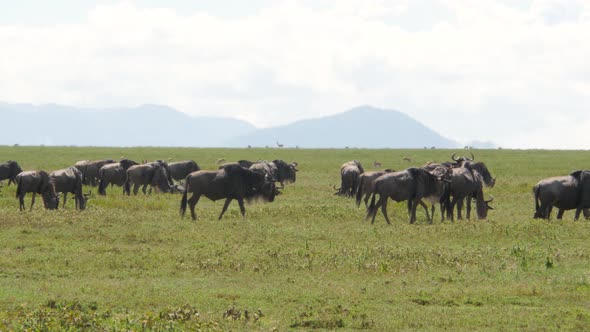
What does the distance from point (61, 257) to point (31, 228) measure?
18.0ft

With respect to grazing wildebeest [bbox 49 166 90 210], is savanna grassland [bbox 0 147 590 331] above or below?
below

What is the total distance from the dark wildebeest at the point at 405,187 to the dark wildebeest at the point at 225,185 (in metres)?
4.63

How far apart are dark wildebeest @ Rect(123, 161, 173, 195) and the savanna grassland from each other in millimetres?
9805

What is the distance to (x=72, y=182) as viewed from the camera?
32.7m

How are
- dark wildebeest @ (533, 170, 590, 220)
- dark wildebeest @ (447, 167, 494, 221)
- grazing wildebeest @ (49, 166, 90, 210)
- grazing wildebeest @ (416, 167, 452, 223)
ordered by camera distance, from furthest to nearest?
grazing wildebeest @ (49, 166, 90, 210), dark wildebeest @ (447, 167, 494, 221), grazing wildebeest @ (416, 167, 452, 223), dark wildebeest @ (533, 170, 590, 220)


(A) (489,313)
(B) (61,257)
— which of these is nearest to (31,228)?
(B) (61,257)

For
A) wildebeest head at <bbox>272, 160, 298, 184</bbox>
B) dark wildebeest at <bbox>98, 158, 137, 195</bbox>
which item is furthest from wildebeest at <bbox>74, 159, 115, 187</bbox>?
wildebeest head at <bbox>272, 160, 298, 184</bbox>

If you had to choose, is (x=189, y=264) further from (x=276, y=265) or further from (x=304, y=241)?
(x=304, y=241)

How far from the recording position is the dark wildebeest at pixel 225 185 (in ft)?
95.2

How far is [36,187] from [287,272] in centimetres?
1582

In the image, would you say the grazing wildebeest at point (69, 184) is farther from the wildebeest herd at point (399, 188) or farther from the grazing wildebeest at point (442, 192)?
the grazing wildebeest at point (442, 192)

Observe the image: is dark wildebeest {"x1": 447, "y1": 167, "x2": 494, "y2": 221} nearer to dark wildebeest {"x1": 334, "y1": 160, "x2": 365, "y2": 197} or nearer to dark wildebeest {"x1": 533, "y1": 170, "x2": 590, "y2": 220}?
dark wildebeest {"x1": 533, "y1": 170, "x2": 590, "y2": 220}

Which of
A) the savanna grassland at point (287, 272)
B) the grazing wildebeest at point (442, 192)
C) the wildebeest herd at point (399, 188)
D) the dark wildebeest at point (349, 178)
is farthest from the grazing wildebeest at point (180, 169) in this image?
the grazing wildebeest at point (442, 192)

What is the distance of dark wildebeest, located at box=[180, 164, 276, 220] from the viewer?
1142 inches
